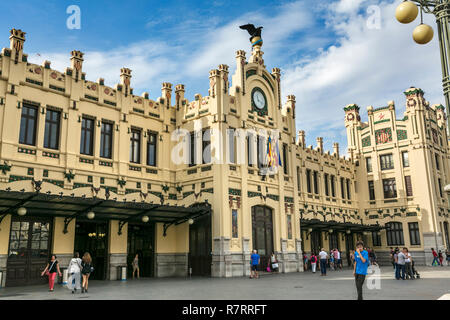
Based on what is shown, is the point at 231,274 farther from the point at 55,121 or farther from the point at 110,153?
the point at 55,121

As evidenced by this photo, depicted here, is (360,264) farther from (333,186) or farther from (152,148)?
(333,186)

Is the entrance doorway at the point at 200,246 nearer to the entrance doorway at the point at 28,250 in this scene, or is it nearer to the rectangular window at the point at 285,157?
the rectangular window at the point at 285,157

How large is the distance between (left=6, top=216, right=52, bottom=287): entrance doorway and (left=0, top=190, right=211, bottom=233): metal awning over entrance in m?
0.63

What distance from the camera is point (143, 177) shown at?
990 inches

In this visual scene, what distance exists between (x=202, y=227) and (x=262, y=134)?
7.91m

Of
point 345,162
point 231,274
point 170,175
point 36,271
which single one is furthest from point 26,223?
point 345,162

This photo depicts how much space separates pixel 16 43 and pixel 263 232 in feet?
59.1

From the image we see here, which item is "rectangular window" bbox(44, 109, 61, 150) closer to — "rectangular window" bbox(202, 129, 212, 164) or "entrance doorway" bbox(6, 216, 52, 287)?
"entrance doorway" bbox(6, 216, 52, 287)

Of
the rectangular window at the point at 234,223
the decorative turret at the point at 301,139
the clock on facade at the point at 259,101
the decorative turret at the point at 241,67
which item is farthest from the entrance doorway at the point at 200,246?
the decorative turret at the point at 301,139

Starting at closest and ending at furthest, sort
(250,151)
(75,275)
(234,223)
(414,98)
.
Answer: (75,275), (234,223), (250,151), (414,98)

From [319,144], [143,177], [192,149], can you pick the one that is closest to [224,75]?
[192,149]

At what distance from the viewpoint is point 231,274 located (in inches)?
934

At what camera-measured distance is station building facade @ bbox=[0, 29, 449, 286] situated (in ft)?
65.4

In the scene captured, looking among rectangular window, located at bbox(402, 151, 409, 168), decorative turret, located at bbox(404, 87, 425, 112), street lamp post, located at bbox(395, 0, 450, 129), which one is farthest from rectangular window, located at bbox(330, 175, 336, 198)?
street lamp post, located at bbox(395, 0, 450, 129)
